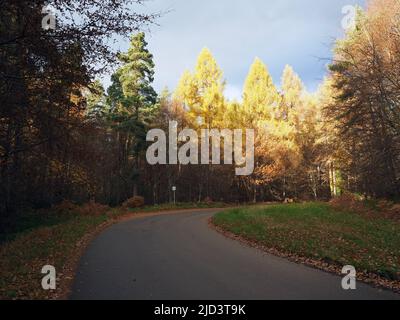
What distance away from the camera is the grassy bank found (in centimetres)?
720

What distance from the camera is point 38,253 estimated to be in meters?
11.0

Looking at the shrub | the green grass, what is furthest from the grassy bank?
the shrub

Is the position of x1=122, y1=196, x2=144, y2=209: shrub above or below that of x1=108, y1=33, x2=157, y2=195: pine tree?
below

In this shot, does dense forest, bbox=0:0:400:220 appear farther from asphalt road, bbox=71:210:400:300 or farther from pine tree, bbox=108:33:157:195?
asphalt road, bbox=71:210:400:300

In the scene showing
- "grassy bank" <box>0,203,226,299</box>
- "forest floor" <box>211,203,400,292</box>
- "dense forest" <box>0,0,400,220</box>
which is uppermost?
"dense forest" <box>0,0,400,220</box>

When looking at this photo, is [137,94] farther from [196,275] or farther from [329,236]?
[196,275]

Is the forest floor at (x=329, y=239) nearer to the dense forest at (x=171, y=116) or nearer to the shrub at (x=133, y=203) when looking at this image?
the dense forest at (x=171, y=116)

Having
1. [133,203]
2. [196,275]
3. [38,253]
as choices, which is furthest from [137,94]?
[196,275]

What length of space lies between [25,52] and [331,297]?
897 cm

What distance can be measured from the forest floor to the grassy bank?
636 centimetres

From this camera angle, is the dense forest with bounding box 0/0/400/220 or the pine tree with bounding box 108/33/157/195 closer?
the dense forest with bounding box 0/0/400/220

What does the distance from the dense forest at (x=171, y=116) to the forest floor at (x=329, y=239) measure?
6077 mm

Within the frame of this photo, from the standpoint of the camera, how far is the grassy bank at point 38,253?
7.20m
